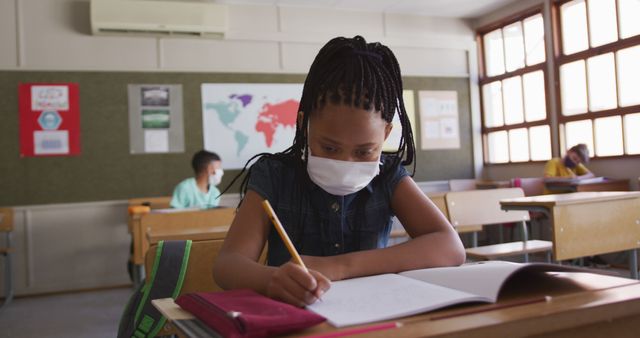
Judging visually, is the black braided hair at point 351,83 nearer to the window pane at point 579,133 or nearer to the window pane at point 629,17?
the window pane at point 629,17

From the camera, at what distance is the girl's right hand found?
62cm

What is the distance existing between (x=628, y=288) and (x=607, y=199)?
9.05ft

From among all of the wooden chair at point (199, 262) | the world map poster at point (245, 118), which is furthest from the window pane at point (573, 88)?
the wooden chair at point (199, 262)

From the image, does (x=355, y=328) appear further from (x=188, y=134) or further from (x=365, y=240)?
(x=188, y=134)

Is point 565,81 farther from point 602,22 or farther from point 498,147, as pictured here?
point 498,147

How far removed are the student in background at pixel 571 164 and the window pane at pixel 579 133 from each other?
0.93 ft

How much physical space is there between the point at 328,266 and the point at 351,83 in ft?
1.11

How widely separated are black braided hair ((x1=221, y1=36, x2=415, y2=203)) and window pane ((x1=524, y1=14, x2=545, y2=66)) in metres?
5.31

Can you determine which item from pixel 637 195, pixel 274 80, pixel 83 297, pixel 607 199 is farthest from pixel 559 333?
pixel 274 80

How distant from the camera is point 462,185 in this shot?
6.32 meters

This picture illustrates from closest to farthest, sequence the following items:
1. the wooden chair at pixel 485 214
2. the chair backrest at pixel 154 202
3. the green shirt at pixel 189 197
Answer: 1. the wooden chair at pixel 485 214
2. the green shirt at pixel 189 197
3. the chair backrest at pixel 154 202

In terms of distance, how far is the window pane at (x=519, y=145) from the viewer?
6.11 metres

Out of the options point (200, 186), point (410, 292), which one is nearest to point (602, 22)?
point (200, 186)

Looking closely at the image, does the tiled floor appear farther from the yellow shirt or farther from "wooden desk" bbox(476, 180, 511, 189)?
the yellow shirt
